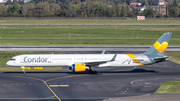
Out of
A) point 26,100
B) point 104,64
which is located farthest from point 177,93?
point 26,100

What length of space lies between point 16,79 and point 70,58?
34.1ft

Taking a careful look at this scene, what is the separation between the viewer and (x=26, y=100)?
32844 millimetres

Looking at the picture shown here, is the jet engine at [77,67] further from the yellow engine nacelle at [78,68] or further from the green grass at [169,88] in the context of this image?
the green grass at [169,88]

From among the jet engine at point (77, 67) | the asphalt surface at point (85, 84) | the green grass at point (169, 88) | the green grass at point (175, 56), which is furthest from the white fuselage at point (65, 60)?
the green grass at point (175, 56)

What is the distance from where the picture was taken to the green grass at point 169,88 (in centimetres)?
3673

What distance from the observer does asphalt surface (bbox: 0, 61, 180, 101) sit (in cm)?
3525

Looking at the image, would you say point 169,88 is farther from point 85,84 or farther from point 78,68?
point 78,68

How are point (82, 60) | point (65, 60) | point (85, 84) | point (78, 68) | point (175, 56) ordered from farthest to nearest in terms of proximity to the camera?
point (175, 56), point (82, 60), point (65, 60), point (78, 68), point (85, 84)

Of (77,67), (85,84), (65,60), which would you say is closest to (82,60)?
(77,67)

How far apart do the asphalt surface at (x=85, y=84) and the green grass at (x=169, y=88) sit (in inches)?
36.3

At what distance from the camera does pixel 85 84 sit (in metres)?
41.4

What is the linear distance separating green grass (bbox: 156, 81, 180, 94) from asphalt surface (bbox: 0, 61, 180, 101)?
921mm

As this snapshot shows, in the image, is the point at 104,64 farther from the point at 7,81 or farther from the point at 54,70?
the point at 7,81

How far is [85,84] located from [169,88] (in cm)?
1266
